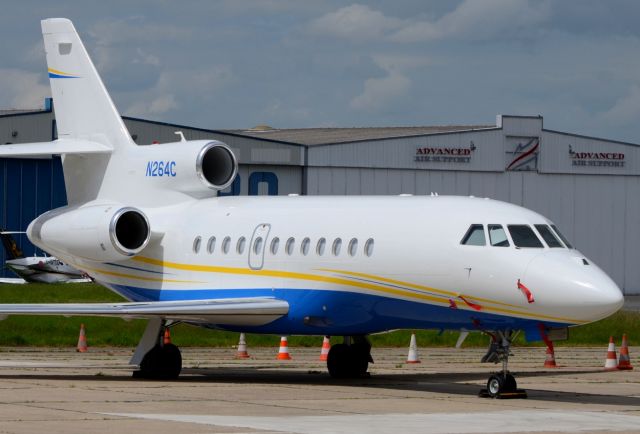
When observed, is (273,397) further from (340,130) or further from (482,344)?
(340,130)

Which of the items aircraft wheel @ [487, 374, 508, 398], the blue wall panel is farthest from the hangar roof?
aircraft wheel @ [487, 374, 508, 398]

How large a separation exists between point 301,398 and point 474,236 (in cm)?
387

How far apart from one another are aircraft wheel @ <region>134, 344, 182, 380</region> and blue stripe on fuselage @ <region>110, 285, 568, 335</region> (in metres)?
0.94

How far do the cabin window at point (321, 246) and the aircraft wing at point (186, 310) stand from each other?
1087 millimetres

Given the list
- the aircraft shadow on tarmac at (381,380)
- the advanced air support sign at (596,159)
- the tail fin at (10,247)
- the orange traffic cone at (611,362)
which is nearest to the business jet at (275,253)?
the aircraft shadow on tarmac at (381,380)

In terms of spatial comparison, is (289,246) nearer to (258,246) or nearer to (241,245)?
(258,246)

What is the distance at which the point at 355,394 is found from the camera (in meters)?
22.0

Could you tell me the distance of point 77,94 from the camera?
2934cm

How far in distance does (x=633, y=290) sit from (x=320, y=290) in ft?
160

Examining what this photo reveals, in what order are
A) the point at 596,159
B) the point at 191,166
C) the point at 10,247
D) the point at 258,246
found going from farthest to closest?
the point at 596,159, the point at 10,247, the point at 191,166, the point at 258,246

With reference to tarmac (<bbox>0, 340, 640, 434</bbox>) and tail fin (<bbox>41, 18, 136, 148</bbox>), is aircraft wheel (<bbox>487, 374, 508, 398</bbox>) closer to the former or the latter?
tarmac (<bbox>0, 340, 640, 434</bbox>)

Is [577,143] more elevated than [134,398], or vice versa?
[577,143]

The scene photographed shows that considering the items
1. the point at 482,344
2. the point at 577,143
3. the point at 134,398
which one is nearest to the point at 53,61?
the point at 134,398

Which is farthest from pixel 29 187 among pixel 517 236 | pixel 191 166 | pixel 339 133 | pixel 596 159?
pixel 517 236
